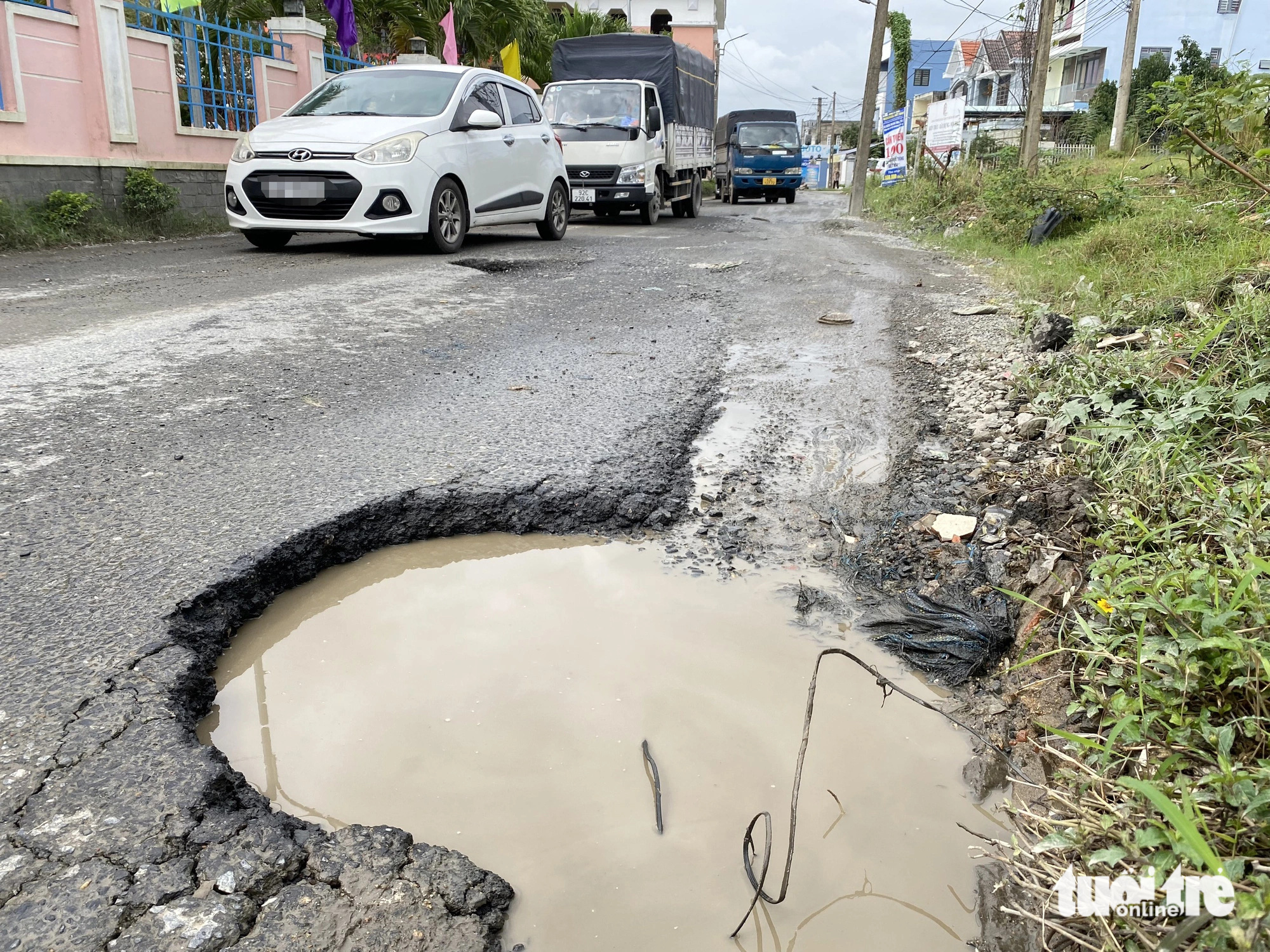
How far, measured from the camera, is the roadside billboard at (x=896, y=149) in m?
21.4

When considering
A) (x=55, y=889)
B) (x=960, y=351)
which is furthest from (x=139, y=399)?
(x=960, y=351)

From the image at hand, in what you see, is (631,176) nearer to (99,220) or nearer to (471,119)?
(471,119)

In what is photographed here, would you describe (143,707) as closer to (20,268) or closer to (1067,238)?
(20,268)

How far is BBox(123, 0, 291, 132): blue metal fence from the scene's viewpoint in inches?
454

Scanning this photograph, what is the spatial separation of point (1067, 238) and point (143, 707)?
31.7ft

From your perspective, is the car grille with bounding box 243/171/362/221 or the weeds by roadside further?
the weeds by roadside

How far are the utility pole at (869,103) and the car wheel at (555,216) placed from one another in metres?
10.1

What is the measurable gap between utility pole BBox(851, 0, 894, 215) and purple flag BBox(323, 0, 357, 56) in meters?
9.77

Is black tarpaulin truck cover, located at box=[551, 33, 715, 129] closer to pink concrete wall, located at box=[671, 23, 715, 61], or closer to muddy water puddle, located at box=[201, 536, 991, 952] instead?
muddy water puddle, located at box=[201, 536, 991, 952]

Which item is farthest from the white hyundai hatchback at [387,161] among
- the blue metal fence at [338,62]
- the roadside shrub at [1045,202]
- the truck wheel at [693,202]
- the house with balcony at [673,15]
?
the house with balcony at [673,15]

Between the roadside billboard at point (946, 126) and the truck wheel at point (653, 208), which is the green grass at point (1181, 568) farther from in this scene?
the roadside billboard at point (946, 126)

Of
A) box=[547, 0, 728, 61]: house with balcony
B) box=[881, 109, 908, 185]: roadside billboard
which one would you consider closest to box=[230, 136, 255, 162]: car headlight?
box=[881, 109, 908, 185]: roadside billboard

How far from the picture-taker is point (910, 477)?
3436 mm

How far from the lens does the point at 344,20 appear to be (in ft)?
51.5
